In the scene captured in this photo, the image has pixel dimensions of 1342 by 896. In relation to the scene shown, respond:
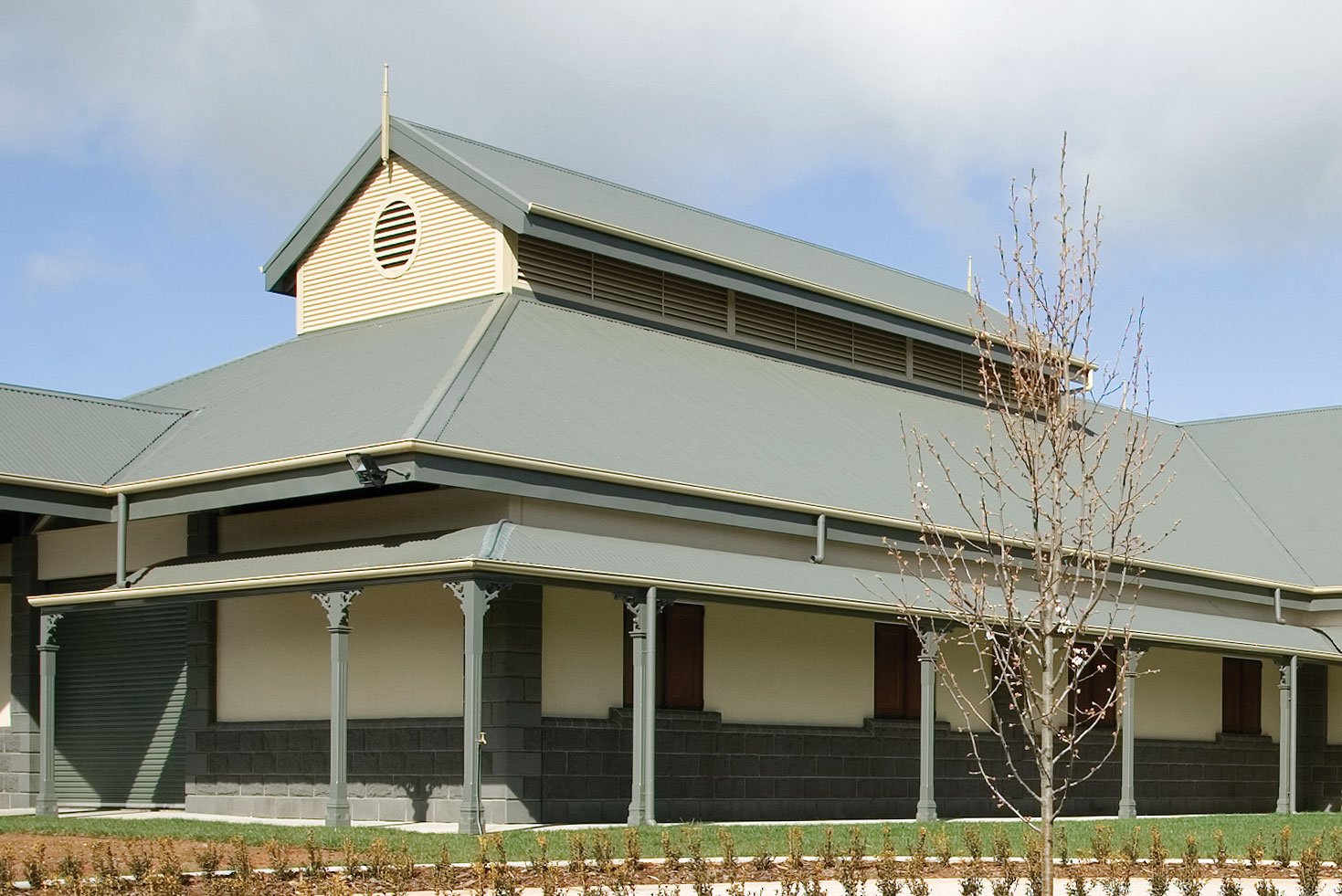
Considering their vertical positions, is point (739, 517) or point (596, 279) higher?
point (596, 279)

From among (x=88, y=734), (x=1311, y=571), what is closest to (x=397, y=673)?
(x=88, y=734)

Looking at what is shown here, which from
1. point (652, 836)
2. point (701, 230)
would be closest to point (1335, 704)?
point (701, 230)

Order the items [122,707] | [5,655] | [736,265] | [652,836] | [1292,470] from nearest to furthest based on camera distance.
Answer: [652,836] → [122,707] → [5,655] → [736,265] → [1292,470]

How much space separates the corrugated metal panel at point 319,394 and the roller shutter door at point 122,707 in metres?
3.13

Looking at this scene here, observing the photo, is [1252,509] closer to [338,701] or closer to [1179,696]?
[1179,696]

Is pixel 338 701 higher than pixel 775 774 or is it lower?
higher

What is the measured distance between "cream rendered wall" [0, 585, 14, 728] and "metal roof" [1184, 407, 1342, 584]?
24.4 metres

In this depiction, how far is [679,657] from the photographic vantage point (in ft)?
87.7

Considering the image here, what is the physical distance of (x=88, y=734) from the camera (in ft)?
99.3

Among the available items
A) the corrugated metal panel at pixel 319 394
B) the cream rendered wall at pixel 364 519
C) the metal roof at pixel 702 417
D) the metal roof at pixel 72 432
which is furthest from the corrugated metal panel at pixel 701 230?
the metal roof at pixel 72 432

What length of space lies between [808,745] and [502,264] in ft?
28.1

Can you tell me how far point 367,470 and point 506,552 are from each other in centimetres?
201

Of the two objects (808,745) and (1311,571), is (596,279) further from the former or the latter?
(1311,571)

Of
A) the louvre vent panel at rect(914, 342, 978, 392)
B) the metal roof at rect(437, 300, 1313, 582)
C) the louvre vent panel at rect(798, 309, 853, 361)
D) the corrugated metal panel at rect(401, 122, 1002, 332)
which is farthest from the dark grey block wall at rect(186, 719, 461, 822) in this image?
the louvre vent panel at rect(914, 342, 978, 392)
